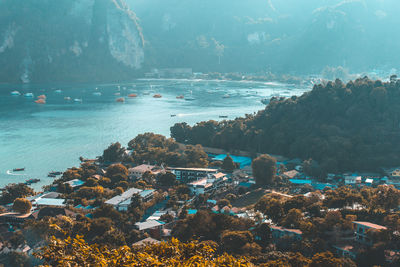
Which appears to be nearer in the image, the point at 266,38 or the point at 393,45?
the point at 393,45

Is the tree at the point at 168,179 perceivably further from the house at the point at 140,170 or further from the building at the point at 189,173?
the house at the point at 140,170

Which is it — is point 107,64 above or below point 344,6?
below

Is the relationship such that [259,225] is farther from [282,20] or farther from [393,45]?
[282,20]

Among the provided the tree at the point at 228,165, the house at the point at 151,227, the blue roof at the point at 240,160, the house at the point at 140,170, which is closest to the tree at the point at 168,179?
the house at the point at 140,170

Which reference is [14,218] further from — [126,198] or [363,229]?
[363,229]

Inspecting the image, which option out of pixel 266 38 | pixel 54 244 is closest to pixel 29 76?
pixel 266 38
